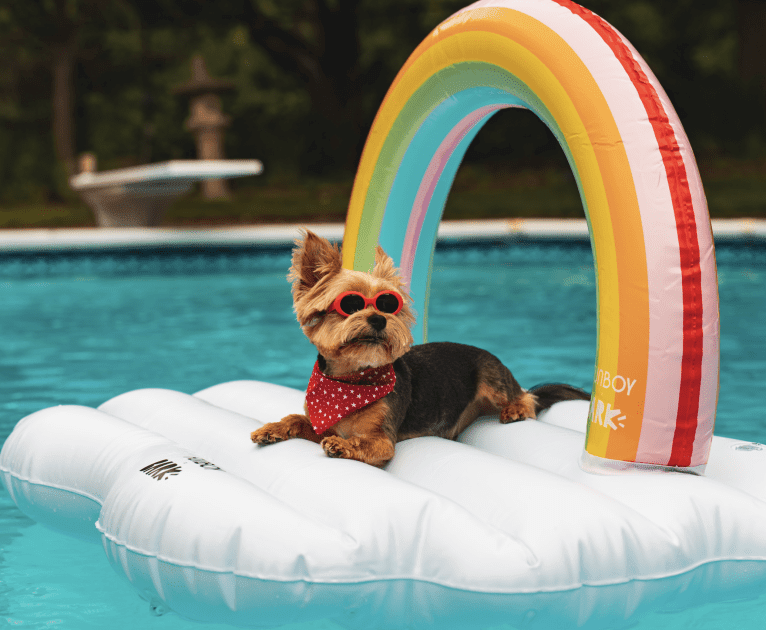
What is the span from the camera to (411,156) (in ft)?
15.3

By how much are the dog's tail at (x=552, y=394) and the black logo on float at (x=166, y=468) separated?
5.07ft

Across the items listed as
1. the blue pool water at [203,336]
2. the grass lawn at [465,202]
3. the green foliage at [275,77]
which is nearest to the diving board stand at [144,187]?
the blue pool water at [203,336]

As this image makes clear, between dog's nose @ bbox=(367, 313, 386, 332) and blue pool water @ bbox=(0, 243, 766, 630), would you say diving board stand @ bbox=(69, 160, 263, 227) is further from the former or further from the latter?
dog's nose @ bbox=(367, 313, 386, 332)

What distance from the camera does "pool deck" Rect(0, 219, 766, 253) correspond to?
13.2 m

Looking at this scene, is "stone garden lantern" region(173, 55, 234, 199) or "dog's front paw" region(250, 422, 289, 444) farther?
"stone garden lantern" region(173, 55, 234, 199)

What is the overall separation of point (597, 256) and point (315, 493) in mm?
1254

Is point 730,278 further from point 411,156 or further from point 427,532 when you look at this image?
point 427,532

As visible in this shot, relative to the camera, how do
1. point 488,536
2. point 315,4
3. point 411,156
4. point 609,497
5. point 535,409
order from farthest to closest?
point 315,4 → point 411,156 → point 535,409 → point 609,497 → point 488,536

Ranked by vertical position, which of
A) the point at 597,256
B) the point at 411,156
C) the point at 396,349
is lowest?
the point at 396,349

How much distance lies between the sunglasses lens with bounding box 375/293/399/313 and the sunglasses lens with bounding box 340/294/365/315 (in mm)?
61

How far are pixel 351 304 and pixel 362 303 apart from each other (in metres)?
0.04

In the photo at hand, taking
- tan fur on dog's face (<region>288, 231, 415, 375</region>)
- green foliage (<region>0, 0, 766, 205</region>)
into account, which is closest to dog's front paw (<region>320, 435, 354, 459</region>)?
tan fur on dog's face (<region>288, 231, 415, 375</region>)

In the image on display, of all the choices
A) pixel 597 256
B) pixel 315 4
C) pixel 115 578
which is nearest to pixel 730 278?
pixel 597 256

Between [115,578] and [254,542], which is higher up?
[254,542]
